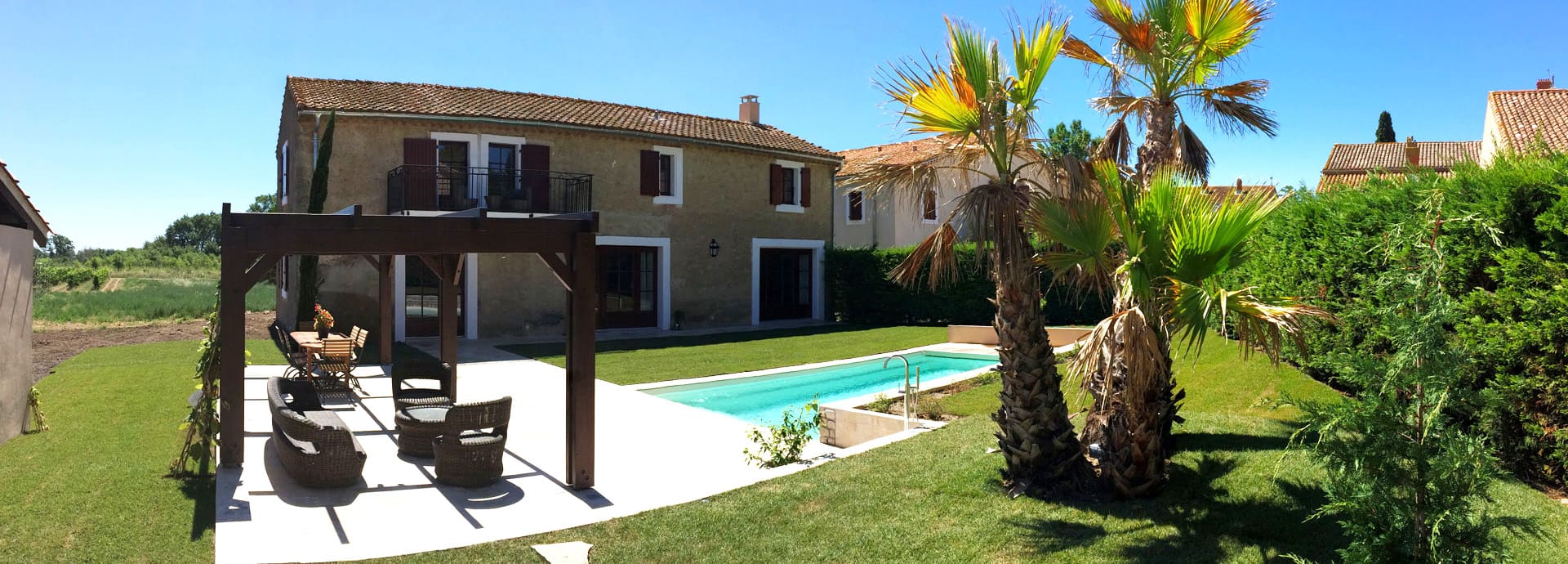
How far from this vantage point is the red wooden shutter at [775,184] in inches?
990

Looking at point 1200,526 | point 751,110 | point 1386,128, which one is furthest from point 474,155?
point 1386,128

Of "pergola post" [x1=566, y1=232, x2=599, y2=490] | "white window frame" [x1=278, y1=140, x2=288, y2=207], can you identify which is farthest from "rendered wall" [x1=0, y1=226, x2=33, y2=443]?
"white window frame" [x1=278, y1=140, x2=288, y2=207]

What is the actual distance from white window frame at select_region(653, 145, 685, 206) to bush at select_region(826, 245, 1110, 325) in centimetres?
547

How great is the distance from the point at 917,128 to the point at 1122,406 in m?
2.40

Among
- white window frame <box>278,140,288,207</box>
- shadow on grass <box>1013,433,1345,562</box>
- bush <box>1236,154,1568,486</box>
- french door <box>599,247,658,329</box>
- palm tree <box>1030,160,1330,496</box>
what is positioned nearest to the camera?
palm tree <box>1030,160,1330,496</box>

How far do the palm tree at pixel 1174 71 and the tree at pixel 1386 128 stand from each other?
58122 millimetres

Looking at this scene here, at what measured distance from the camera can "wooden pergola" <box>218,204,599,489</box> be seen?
7.25m

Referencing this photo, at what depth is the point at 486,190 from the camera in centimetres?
2002

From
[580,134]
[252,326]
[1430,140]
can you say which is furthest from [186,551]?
[1430,140]

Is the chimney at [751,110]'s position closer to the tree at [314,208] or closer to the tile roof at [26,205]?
the tree at [314,208]

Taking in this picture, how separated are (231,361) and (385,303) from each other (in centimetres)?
683

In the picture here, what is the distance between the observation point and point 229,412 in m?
7.59

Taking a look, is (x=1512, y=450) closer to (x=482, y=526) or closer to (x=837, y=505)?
(x=837, y=505)

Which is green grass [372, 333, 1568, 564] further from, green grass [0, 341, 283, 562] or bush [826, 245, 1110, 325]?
bush [826, 245, 1110, 325]
